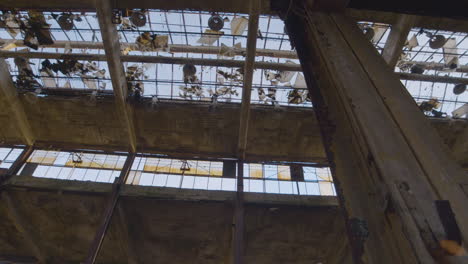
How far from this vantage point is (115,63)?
461 inches

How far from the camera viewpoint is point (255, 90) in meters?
14.3

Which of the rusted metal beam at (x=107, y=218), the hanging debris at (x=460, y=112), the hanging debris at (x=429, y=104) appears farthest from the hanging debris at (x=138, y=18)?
the hanging debris at (x=460, y=112)

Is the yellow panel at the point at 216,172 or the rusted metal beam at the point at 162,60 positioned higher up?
the rusted metal beam at the point at 162,60

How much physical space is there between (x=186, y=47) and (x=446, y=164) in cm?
1244

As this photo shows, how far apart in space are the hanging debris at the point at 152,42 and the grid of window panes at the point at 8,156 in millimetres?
9307

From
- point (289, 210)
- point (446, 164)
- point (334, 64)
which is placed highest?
point (289, 210)

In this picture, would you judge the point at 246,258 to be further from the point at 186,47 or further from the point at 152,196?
the point at 186,47

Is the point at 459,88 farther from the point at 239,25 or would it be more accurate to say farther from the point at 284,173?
the point at 239,25

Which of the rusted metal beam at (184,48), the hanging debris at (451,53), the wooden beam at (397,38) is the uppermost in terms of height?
the rusted metal beam at (184,48)

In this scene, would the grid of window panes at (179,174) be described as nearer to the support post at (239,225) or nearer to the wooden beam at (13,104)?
the support post at (239,225)

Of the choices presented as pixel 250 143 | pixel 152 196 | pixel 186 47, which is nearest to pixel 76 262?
pixel 152 196

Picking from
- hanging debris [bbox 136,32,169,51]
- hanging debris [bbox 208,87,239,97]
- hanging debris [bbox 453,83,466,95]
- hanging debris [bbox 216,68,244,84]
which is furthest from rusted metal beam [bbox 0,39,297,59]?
hanging debris [bbox 453,83,466,95]

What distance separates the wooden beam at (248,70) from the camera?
9891 millimetres

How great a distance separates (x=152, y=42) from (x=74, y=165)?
8.18 m
